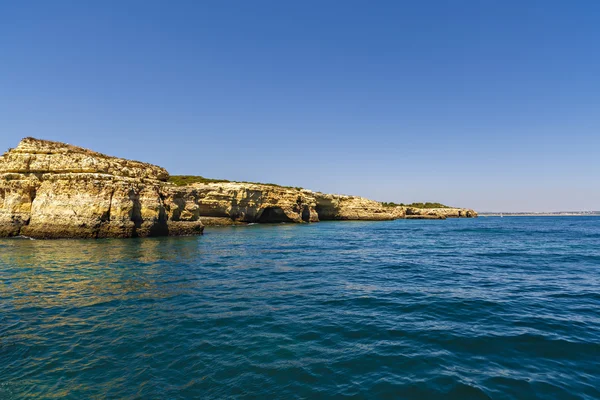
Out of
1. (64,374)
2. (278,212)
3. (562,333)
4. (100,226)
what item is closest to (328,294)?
(562,333)

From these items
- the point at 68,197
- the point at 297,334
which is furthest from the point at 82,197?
the point at 297,334

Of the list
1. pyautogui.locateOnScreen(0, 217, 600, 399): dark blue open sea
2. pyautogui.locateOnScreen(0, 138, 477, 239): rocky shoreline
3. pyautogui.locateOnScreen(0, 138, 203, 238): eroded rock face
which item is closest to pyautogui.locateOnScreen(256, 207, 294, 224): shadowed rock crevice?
pyautogui.locateOnScreen(0, 138, 477, 239): rocky shoreline

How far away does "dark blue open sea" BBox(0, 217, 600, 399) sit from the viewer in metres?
6.38

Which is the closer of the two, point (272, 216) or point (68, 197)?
point (68, 197)

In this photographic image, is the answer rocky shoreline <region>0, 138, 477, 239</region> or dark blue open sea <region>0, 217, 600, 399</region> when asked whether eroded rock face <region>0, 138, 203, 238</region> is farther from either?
dark blue open sea <region>0, 217, 600, 399</region>

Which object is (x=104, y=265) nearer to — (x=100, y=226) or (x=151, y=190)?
(x=100, y=226)

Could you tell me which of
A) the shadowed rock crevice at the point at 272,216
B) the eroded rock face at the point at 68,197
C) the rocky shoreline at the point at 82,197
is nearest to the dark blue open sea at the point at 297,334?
Result: the eroded rock face at the point at 68,197

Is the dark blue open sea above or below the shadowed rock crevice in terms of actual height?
below

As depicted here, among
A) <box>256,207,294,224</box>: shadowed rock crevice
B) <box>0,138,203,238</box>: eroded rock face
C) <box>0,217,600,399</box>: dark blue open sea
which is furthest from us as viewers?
<box>256,207,294,224</box>: shadowed rock crevice

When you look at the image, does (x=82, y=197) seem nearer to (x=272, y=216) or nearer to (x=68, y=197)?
(x=68, y=197)

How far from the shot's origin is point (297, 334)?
8922 mm

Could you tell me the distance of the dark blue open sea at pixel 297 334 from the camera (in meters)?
6.38

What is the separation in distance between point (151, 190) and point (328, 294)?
3271 cm

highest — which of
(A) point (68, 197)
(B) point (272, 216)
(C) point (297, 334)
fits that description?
(A) point (68, 197)
